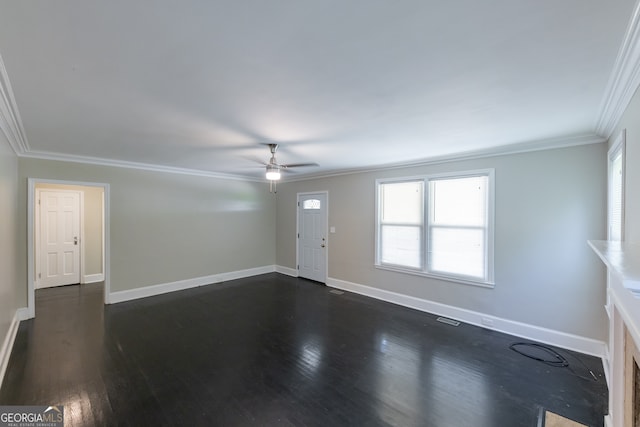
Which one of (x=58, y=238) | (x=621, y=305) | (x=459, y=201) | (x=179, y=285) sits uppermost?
(x=459, y=201)

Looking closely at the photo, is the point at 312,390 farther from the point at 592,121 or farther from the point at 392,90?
the point at 592,121

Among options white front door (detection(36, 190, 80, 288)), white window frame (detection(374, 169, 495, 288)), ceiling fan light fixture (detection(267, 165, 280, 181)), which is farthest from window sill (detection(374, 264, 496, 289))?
white front door (detection(36, 190, 80, 288))

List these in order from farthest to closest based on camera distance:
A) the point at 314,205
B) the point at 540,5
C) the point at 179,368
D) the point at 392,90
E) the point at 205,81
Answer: the point at 314,205 < the point at 179,368 < the point at 392,90 < the point at 205,81 < the point at 540,5

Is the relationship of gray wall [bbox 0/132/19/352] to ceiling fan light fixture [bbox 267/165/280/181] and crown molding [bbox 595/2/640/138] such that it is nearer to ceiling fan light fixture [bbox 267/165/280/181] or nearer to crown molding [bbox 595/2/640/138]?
ceiling fan light fixture [bbox 267/165/280/181]

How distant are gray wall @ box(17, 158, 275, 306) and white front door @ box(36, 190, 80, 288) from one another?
2079 millimetres

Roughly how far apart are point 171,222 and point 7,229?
239 cm

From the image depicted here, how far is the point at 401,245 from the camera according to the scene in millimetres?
4684

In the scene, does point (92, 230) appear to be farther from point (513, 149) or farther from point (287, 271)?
point (513, 149)

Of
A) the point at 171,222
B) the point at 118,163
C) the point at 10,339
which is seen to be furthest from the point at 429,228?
the point at 10,339

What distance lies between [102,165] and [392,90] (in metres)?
4.96

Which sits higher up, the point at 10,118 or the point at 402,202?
the point at 10,118

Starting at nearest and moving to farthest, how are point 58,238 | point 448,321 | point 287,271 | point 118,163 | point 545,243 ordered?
point 545,243 → point 448,321 → point 118,163 → point 58,238 → point 287,271

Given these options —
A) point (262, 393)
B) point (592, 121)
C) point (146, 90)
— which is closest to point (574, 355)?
point (592, 121)

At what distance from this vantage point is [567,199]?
10.3 ft
